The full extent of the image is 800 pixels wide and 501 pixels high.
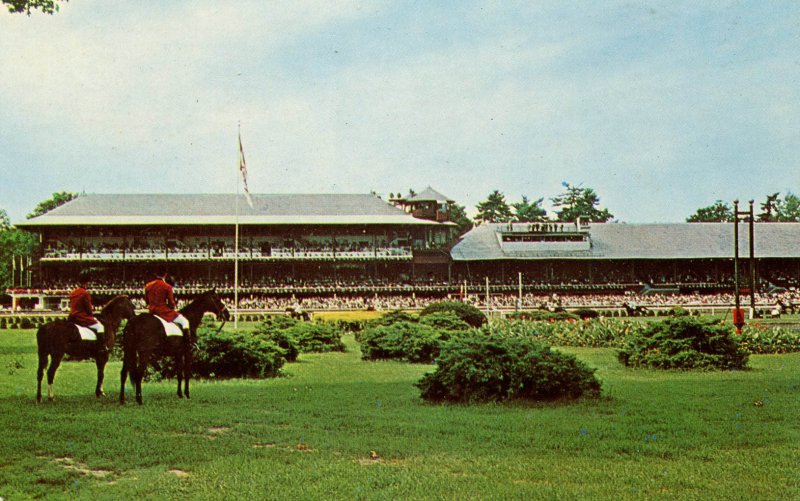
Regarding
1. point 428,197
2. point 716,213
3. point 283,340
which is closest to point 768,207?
point 716,213

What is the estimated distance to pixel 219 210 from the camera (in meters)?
60.4

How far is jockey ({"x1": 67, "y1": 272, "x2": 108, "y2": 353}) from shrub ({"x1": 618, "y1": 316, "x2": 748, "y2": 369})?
1173 cm

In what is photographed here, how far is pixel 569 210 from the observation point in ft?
303

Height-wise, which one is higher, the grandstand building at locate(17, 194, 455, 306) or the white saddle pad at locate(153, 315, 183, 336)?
the grandstand building at locate(17, 194, 455, 306)

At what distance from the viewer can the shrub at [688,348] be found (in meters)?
17.2

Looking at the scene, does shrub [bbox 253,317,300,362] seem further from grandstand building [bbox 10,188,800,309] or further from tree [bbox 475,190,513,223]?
tree [bbox 475,190,513,223]

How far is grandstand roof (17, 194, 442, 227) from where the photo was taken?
58.4 metres

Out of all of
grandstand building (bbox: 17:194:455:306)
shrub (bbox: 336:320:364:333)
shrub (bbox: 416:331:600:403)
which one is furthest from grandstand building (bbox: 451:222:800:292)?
shrub (bbox: 416:331:600:403)

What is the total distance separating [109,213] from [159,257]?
5.86m

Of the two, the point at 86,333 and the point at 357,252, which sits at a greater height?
the point at 357,252

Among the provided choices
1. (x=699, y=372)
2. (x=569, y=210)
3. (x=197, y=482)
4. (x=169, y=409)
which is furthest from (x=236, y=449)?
(x=569, y=210)

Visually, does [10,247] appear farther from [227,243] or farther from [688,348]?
[688,348]

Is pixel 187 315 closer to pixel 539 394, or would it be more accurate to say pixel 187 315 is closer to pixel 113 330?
pixel 113 330

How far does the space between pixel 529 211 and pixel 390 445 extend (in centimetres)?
8702
